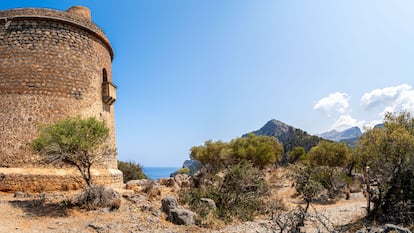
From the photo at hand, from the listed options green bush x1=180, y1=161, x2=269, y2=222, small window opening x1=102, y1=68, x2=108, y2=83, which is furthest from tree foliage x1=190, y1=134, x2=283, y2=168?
small window opening x1=102, y1=68, x2=108, y2=83

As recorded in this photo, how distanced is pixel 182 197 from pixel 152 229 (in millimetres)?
4660

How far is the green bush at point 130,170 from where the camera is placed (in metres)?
29.5

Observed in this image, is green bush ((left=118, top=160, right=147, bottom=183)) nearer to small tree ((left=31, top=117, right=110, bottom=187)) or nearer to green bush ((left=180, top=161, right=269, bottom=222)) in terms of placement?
green bush ((left=180, top=161, right=269, bottom=222))

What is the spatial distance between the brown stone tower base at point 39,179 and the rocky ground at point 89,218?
0.47 meters

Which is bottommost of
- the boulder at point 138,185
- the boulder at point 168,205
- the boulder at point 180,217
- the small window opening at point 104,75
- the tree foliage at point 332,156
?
the boulder at point 180,217

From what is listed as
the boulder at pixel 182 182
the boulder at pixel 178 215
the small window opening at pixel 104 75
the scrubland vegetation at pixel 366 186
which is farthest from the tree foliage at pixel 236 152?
the boulder at pixel 178 215

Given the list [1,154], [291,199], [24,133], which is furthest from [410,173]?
[1,154]

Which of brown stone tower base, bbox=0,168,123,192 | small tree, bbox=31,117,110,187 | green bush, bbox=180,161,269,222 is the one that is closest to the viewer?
small tree, bbox=31,117,110,187

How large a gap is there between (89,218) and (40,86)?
756 centimetres

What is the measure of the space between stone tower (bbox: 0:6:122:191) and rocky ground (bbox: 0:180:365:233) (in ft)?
3.60

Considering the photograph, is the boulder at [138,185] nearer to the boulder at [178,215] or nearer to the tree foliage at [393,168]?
the boulder at [178,215]

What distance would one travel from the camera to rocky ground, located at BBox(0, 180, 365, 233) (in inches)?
346

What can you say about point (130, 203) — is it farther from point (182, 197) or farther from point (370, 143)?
point (370, 143)

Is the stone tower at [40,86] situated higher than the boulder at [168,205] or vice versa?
the stone tower at [40,86]
